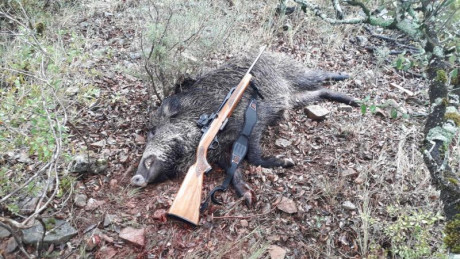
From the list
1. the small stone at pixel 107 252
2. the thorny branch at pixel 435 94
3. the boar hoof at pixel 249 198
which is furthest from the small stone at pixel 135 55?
the thorny branch at pixel 435 94

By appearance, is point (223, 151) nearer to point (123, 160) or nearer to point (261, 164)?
point (261, 164)

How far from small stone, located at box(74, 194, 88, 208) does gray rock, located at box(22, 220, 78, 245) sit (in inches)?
11.3

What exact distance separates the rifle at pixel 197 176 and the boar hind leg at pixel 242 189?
0.47m

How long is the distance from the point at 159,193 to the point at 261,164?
119 cm

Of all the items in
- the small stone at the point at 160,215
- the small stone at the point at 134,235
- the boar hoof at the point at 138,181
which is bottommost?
the small stone at the point at 134,235

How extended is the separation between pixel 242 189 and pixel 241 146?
58 centimetres

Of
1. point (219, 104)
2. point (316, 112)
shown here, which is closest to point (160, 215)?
point (219, 104)

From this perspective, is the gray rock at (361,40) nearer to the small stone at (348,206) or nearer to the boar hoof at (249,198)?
the small stone at (348,206)

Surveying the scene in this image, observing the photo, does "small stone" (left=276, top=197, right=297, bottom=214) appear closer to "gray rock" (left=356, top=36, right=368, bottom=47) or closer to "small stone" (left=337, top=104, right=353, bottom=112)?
"small stone" (left=337, top=104, right=353, bottom=112)

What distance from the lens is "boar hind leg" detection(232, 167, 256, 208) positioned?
3830mm

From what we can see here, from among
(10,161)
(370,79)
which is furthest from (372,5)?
(10,161)

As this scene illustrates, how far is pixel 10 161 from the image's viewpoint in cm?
384

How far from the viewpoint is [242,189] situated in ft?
13.0

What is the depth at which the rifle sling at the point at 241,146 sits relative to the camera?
12.4 feet
